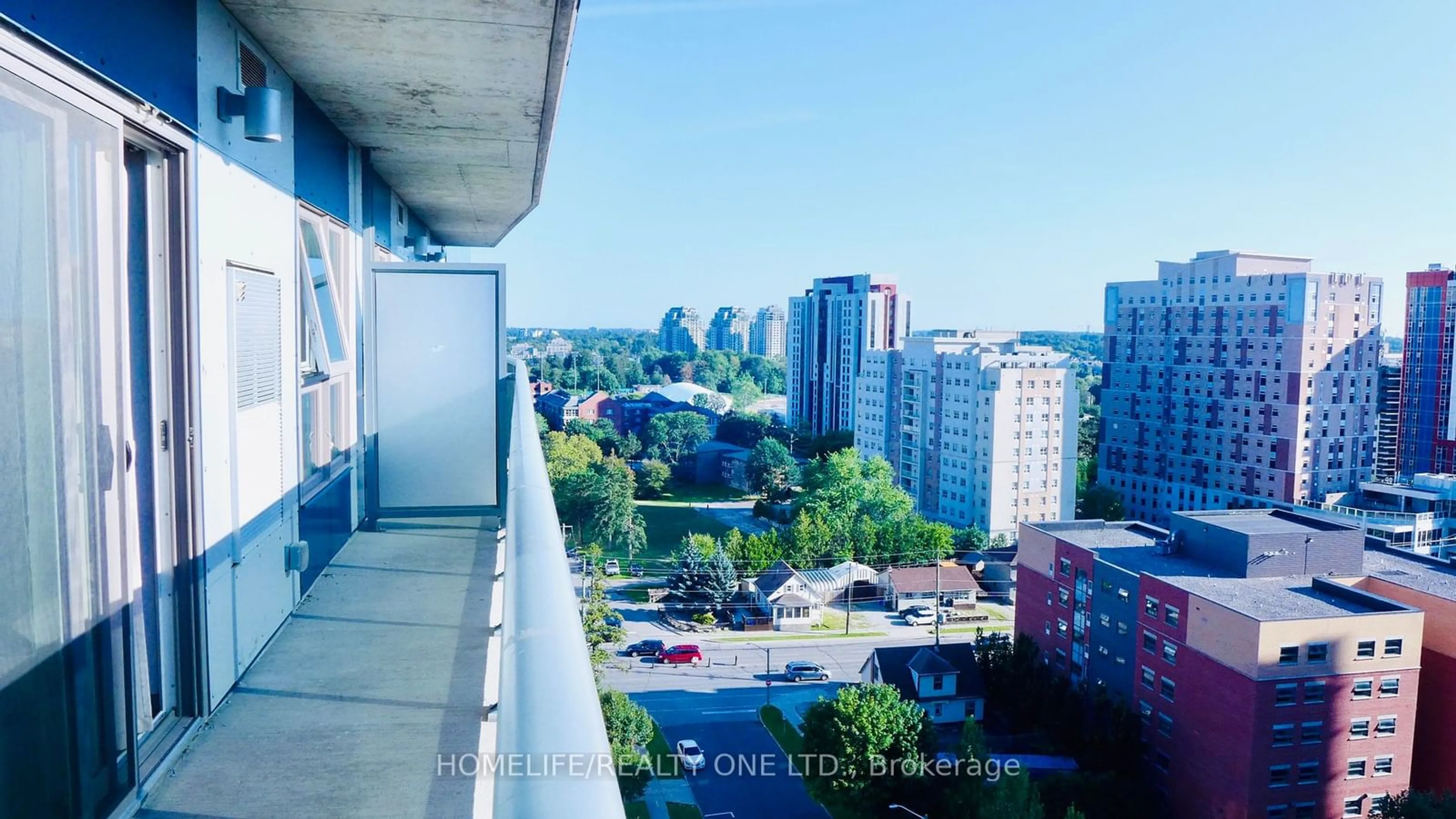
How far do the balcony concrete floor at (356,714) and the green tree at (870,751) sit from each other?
11605 millimetres

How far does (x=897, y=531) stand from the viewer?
30531 millimetres

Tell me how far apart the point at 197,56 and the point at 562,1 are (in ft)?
3.25

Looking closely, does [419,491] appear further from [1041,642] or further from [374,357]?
[1041,642]

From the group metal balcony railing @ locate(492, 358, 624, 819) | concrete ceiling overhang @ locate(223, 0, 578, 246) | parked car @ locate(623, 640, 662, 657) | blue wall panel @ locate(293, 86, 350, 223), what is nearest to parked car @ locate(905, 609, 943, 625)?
parked car @ locate(623, 640, 662, 657)

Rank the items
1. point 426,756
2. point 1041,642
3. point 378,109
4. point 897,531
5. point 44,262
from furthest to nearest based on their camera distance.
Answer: point 897,531
point 1041,642
point 378,109
point 426,756
point 44,262

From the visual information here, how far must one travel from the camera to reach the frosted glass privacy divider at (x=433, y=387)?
467cm

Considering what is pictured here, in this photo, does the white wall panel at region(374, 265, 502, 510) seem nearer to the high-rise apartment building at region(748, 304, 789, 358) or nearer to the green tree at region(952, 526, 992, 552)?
the green tree at region(952, 526, 992, 552)

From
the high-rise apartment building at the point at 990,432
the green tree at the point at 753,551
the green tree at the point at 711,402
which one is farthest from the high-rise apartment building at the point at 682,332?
the green tree at the point at 753,551

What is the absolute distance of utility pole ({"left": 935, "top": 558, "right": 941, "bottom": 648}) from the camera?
22891 millimetres

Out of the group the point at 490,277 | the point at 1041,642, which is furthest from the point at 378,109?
the point at 1041,642

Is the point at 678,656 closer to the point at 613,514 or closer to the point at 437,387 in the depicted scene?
the point at 613,514

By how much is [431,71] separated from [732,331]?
390ft

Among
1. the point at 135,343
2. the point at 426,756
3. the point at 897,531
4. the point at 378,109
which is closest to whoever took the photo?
the point at 135,343

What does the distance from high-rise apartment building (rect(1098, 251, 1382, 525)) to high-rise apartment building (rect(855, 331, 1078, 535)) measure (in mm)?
4506
